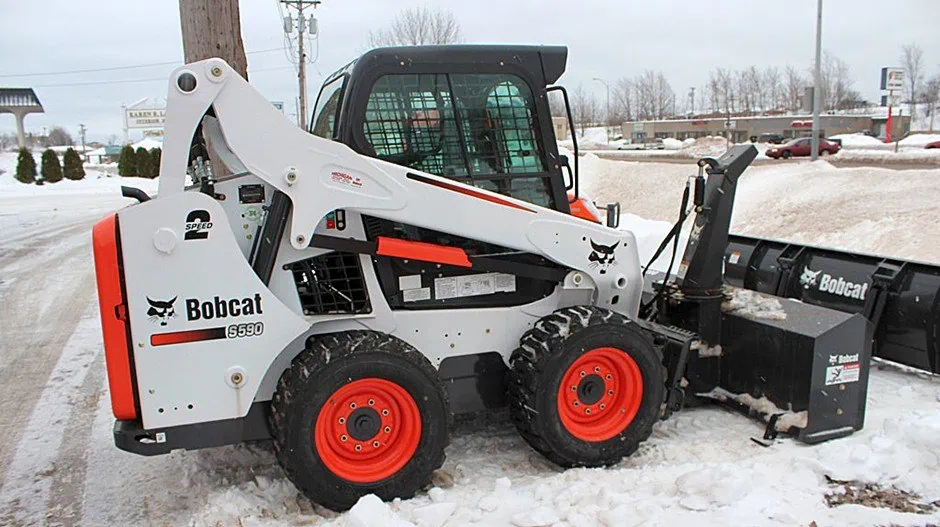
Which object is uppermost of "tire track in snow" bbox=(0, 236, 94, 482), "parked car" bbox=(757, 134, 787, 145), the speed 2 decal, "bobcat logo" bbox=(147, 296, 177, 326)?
the speed 2 decal

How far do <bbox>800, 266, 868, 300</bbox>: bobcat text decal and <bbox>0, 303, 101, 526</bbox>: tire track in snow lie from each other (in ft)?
19.4

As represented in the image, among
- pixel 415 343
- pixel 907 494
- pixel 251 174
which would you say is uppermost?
pixel 251 174

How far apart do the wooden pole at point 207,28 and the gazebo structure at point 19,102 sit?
65.7 metres

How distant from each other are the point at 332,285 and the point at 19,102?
73537 mm

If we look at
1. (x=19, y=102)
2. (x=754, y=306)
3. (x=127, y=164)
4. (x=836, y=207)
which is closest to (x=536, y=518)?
(x=754, y=306)

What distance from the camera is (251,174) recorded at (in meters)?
4.07

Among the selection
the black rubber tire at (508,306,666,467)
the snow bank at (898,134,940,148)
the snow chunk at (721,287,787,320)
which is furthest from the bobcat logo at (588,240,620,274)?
the snow bank at (898,134,940,148)

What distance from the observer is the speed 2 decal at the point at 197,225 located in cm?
378

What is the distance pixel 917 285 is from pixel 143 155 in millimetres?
42183

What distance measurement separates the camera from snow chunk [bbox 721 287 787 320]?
5219 millimetres

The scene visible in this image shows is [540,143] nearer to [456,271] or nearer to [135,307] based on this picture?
[456,271]

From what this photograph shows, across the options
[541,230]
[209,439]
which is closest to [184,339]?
[209,439]

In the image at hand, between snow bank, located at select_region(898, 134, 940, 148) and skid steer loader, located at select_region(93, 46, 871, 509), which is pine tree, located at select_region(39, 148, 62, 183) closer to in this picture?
skid steer loader, located at select_region(93, 46, 871, 509)

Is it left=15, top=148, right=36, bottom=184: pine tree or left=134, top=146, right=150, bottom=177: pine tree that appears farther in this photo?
left=134, top=146, right=150, bottom=177: pine tree
